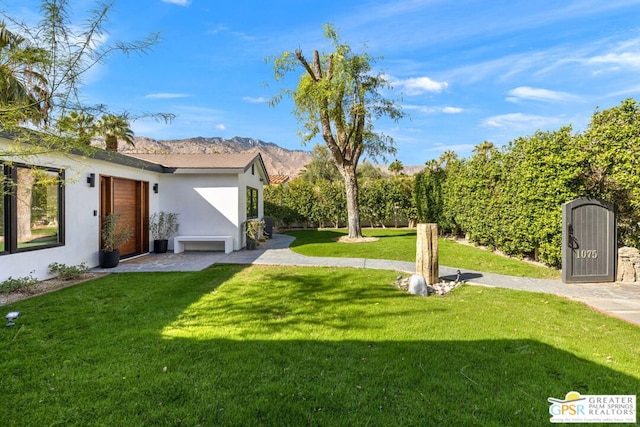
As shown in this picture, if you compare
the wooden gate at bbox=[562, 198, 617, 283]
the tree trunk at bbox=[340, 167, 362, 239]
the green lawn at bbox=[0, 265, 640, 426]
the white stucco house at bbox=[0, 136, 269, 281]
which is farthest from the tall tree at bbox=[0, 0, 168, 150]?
the tree trunk at bbox=[340, 167, 362, 239]

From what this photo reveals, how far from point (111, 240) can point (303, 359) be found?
761 cm

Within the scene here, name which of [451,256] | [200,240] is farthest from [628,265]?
[200,240]

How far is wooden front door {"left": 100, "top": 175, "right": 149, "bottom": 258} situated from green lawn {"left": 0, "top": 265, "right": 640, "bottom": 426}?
407 centimetres

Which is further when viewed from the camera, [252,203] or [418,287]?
[252,203]

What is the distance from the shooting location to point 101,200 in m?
8.98

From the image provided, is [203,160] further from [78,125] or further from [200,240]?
[78,125]

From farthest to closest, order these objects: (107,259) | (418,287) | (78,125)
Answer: (107,259) → (418,287) → (78,125)

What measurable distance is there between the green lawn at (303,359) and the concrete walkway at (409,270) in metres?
0.64

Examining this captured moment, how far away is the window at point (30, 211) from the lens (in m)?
6.14

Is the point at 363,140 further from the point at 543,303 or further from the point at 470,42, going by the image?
the point at 543,303

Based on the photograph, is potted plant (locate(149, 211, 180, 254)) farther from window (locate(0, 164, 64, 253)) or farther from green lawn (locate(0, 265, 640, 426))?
green lawn (locate(0, 265, 640, 426))

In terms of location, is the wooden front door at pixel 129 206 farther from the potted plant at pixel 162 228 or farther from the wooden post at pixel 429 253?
the wooden post at pixel 429 253

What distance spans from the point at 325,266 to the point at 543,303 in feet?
16.0

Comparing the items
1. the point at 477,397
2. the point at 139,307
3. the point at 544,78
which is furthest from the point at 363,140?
the point at 477,397
